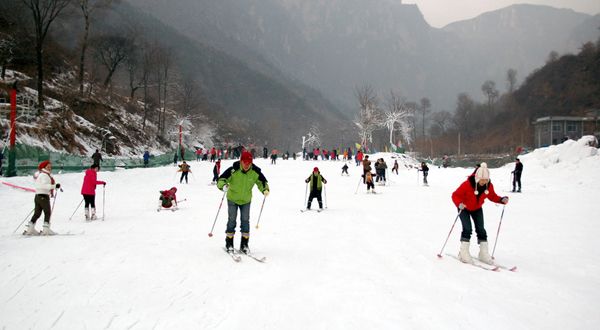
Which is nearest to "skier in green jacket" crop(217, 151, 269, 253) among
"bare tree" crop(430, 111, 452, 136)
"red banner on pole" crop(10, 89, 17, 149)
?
"red banner on pole" crop(10, 89, 17, 149)

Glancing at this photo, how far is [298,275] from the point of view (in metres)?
5.81

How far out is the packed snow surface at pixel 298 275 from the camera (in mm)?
4320

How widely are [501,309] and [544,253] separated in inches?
157

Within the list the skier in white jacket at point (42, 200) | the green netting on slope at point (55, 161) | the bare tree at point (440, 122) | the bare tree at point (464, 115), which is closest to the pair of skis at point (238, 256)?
the skier in white jacket at point (42, 200)

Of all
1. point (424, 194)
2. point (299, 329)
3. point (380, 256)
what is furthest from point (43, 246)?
point (424, 194)

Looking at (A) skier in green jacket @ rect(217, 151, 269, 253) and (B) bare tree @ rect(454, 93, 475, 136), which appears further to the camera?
(B) bare tree @ rect(454, 93, 475, 136)

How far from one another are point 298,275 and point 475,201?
3420 millimetres

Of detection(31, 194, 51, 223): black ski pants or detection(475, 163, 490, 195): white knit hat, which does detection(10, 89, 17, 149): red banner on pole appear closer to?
detection(31, 194, 51, 223): black ski pants

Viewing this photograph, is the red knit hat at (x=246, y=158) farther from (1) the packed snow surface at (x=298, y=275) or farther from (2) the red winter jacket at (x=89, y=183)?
(2) the red winter jacket at (x=89, y=183)

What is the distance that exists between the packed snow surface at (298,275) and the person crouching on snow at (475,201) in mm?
443

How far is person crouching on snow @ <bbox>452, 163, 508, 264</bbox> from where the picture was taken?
21.9 ft

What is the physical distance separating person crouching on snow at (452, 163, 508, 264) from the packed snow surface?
44cm

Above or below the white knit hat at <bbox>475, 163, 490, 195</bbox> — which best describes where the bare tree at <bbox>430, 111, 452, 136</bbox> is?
above

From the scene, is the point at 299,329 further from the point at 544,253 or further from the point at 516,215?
the point at 516,215
